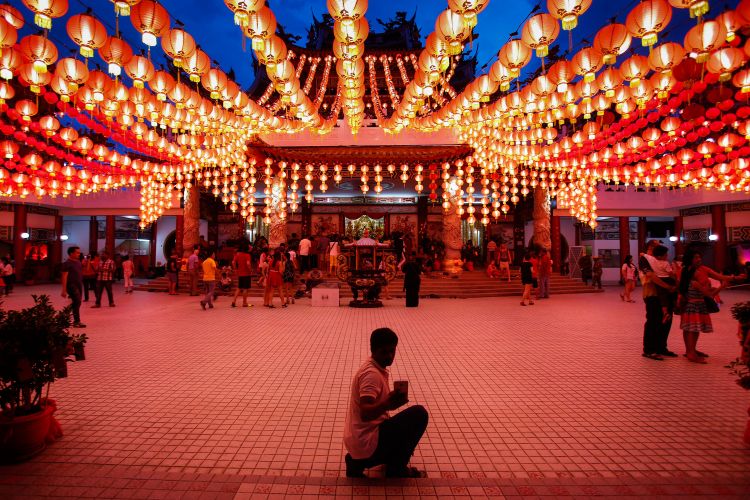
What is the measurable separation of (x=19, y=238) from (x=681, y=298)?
933 inches

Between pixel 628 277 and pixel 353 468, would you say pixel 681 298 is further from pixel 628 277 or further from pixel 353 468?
pixel 628 277

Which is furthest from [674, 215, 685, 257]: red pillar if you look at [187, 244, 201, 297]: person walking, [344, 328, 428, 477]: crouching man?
[344, 328, 428, 477]: crouching man

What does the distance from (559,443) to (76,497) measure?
3.14 m

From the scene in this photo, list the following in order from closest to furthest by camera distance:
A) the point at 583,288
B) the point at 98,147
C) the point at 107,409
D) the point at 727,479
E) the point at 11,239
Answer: the point at 727,479
the point at 107,409
the point at 98,147
the point at 583,288
the point at 11,239

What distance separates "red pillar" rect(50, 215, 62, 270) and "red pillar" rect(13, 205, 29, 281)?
71.7 inches

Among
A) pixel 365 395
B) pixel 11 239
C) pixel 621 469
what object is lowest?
pixel 621 469

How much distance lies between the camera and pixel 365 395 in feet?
7.67

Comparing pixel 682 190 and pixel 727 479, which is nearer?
pixel 727 479

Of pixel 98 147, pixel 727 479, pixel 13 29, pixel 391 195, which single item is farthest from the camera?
pixel 391 195

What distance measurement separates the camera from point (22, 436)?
8.89 ft

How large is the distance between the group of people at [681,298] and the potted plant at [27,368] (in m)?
6.39

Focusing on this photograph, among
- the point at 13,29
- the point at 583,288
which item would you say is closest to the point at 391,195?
the point at 583,288

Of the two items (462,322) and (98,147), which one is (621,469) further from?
(98,147)

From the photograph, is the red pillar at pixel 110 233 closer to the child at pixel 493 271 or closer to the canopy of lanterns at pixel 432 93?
the canopy of lanterns at pixel 432 93
